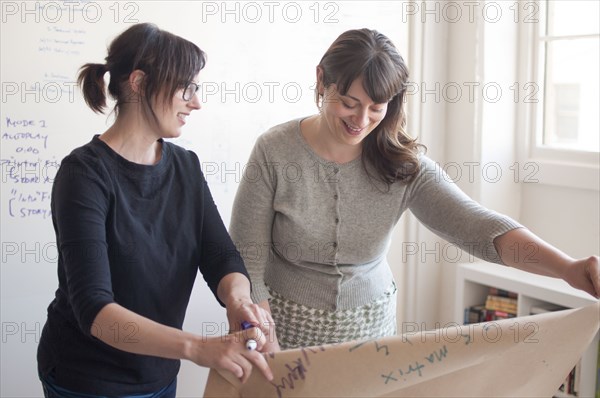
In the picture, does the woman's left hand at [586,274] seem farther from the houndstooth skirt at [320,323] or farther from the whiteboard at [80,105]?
the whiteboard at [80,105]

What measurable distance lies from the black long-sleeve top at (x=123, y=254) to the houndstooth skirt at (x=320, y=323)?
10.5 inches

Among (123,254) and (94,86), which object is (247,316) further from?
(94,86)

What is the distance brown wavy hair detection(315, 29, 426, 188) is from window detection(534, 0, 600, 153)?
56.6 inches

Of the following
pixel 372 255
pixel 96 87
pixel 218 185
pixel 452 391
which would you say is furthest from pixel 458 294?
pixel 96 87

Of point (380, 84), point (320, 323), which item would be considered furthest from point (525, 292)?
point (380, 84)

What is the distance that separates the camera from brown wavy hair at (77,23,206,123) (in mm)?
1393

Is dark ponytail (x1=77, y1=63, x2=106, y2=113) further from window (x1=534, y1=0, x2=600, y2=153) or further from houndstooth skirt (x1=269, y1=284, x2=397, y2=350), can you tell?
window (x1=534, y1=0, x2=600, y2=153)

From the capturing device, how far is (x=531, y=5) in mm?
3008

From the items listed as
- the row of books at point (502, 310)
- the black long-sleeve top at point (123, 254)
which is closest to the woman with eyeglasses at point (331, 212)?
the black long-sleeve top at point (123, 254)

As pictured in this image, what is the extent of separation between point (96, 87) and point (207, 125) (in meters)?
1.13

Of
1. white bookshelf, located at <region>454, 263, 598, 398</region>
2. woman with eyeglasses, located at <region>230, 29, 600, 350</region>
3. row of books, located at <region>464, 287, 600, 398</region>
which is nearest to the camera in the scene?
woman with eyeglasses, located at <region>230, 29, 600, 350</region>

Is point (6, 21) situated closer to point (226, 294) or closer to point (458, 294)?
point (226, 294)

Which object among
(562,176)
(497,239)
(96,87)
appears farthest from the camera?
(562,176)

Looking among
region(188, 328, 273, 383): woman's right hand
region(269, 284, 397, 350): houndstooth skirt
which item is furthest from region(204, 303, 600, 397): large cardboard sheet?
region(269, 284, 397, 350): houndstooth skirt
